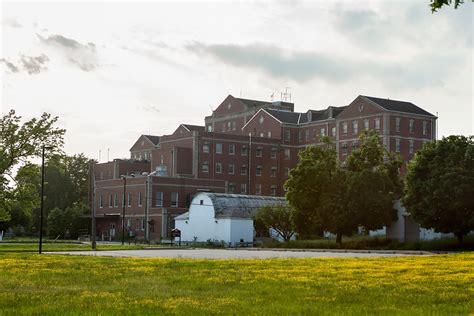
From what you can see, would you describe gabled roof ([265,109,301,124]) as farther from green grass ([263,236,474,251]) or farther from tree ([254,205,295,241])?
green grass ([263,236,474,251])

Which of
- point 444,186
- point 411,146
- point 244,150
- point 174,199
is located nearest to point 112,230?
point 174,199

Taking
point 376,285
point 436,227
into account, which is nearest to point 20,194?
point 436,227

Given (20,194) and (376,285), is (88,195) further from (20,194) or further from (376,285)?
(376,285)

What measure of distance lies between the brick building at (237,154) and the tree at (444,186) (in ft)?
149

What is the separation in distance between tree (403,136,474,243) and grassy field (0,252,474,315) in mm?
27897

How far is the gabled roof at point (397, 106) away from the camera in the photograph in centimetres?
11369

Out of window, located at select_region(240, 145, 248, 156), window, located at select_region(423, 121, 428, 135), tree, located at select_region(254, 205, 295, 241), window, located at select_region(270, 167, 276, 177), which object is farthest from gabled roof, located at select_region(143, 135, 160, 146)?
tree, located at select_region(254, 205, 295, 241)

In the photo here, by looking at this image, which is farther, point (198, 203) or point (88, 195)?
point (88, 195)

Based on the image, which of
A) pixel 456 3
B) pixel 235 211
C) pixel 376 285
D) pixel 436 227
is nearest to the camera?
pixel 456 3

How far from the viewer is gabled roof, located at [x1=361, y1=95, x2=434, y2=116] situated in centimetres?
11369

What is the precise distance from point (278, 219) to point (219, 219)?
8321 millimetres

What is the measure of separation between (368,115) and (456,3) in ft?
339

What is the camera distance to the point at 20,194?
57688 millimetres

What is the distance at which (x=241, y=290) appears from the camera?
19.5 metres
